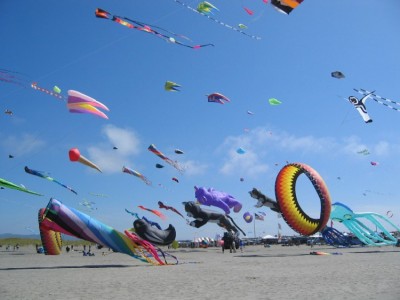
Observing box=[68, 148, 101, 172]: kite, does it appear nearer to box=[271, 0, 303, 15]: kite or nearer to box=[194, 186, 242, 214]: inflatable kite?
box=[271, 0, 303, 15]: kite

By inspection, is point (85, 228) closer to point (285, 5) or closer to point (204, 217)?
point (285, 5)

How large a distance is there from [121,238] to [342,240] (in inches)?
984

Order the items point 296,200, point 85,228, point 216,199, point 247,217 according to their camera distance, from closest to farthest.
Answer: point 85,228, point 296,200, point 216,199, point 247,217

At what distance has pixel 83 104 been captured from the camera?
15.2 metres

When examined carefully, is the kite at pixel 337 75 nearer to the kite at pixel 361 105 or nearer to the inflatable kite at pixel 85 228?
the kite at pixel 361 105

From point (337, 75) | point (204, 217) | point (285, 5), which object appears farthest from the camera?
point (204, 217)

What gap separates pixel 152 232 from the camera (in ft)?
67.6

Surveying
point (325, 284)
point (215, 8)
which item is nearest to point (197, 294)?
point (325, 284)

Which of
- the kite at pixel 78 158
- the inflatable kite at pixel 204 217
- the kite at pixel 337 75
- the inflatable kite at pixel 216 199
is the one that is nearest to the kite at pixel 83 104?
the kite at pixel 78 158

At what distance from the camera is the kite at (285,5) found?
9.29 m

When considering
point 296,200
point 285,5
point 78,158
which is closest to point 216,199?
point 296,200

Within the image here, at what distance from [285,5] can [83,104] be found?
9.32 metres

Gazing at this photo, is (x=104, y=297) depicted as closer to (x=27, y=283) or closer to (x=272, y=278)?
(x=27, y=283)

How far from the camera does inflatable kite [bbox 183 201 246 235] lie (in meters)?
35.1
